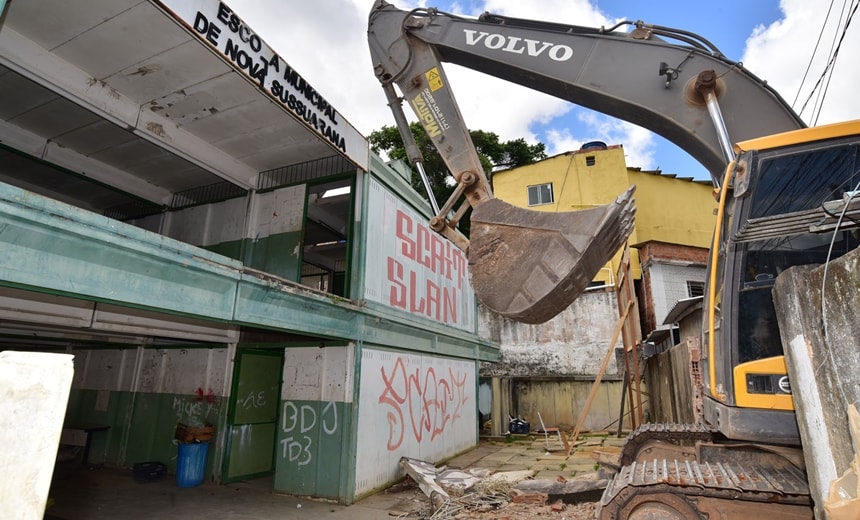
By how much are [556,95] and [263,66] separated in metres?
4.08

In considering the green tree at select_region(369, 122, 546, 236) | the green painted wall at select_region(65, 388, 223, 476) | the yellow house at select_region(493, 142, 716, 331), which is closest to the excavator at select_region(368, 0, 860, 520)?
the green painted wall at select_region(65, 388, 223, 476)

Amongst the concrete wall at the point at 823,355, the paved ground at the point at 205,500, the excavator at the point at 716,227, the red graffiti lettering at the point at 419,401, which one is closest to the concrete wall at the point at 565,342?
the red graffiti lettering at the point at 419,401

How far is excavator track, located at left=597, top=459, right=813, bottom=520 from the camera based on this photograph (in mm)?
3114

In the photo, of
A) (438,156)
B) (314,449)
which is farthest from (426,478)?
(438,156)

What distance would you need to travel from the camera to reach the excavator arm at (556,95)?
395 cm

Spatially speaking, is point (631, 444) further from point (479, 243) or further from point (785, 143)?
point (785, 143)

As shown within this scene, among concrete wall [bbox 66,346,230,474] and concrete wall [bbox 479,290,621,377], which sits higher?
concrete wall [bbox 479,290,621,377]

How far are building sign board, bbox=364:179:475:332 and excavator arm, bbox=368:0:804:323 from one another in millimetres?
3547

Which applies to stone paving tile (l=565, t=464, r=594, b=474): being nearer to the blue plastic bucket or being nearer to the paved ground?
the paved ground

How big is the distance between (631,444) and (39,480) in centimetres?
577

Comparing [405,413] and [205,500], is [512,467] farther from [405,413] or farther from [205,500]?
[205,500]

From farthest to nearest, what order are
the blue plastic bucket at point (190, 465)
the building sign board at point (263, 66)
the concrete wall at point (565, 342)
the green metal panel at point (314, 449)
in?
the concrete wall at point (565, 342) → the blue plastic bucket at point (190, 465) → the green metal panel at point (314, 449) → the building sign board at point (263, 66)

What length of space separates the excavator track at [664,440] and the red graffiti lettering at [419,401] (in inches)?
181

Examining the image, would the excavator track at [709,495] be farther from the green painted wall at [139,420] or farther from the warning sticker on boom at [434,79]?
the green painted wall at [139,420]
